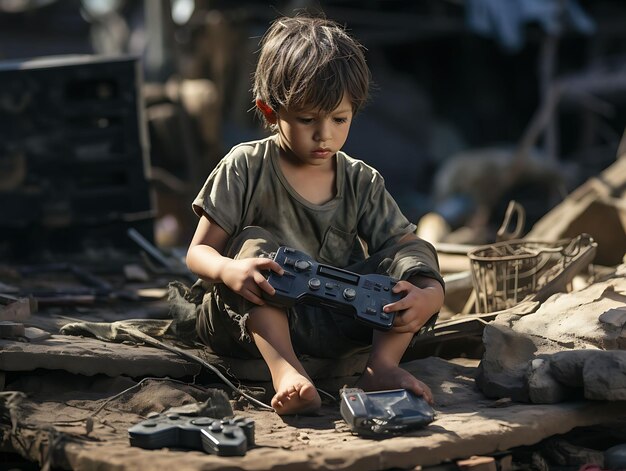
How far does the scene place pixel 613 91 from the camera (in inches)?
631

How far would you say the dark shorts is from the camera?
3762 mm

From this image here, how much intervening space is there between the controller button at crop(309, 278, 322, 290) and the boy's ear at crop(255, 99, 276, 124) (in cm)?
69

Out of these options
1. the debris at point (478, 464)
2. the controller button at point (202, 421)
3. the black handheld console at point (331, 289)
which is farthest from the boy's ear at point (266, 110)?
the debris at point (478, 464)

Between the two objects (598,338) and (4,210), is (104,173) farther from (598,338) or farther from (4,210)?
(598,338)

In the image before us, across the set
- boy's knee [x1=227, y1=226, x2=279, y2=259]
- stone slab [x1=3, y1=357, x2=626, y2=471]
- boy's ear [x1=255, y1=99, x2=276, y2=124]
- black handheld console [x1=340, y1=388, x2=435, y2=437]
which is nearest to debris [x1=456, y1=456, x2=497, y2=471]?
stone slab [x1=3, y1=357, x2=626, y2=471]

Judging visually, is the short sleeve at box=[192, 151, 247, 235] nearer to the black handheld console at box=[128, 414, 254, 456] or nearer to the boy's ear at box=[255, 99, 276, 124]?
the boy's ear at box=[255, 99, 276, 124]

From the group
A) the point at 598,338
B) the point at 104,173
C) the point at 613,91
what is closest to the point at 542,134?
the point at 613,91

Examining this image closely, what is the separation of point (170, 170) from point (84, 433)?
10996 millimetres

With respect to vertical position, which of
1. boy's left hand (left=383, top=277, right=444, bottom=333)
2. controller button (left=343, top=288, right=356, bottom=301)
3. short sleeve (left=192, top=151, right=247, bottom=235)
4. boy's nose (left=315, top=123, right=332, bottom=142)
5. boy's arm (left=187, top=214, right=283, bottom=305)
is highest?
boy's nose (left=315, top=123, right=332, bottom=142)

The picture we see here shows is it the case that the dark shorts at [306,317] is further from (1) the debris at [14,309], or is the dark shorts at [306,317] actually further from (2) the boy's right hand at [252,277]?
(1) the debris at [14,309]

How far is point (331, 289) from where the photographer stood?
3625mm

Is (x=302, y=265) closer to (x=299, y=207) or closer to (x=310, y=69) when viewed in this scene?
(x=299, y=207)

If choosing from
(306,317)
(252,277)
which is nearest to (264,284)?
(252,277)

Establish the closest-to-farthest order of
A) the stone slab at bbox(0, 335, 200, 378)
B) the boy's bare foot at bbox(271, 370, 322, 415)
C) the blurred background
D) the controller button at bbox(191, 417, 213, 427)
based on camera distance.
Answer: the controller button at bbox(191, 417, 213, 427), the boy's bare foot at bbox(271, 370, 322, 415), the stone slab at bbox(0, 335, 200, 378), the blurred background
